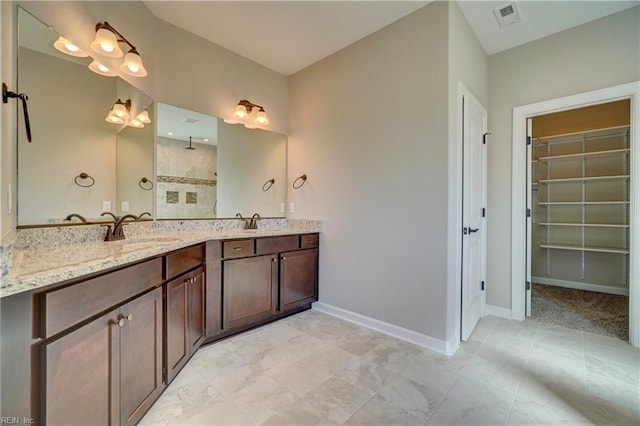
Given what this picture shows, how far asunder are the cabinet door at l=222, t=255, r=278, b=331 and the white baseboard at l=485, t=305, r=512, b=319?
2.24 m

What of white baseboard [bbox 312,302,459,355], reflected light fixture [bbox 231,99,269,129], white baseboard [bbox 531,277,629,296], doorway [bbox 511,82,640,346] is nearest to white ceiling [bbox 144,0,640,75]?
reflected light fixture [bbox 231,99,269,129]

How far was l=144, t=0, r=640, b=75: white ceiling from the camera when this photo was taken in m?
2.22

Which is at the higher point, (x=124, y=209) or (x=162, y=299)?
(x=124, y=209)

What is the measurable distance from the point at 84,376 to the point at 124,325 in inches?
9.0

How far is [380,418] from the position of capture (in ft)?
4.76

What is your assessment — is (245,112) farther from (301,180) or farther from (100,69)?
(100,69)

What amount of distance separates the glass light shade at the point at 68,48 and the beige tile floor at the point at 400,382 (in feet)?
6.94

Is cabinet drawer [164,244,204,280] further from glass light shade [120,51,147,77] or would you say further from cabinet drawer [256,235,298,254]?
glass light shade [120,51,147,77]

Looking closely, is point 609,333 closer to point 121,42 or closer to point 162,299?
point 162,299

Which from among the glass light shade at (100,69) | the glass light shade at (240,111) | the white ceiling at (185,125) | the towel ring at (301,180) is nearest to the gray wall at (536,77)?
the towel ring at (301,180)

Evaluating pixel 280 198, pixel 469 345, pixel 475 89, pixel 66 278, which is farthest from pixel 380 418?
pixel 475 89

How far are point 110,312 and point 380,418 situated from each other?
4.59 feet

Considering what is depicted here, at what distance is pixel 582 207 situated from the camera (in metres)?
3.77

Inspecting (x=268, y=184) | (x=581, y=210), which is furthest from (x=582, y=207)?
(x=268, y=184)
